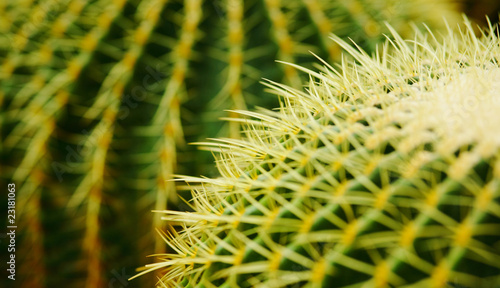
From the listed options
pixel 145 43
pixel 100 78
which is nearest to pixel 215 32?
pixel 145 43

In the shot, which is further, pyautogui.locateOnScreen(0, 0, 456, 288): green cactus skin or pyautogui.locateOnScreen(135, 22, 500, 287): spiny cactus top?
pyautogui.locateOnScreen(0, 0, 456, 288): green cactus skin

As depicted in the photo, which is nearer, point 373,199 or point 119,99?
point 373,199

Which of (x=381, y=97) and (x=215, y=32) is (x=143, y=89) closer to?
(x=215, y=32)

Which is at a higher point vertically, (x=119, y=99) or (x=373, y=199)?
(x=373, y=199)
